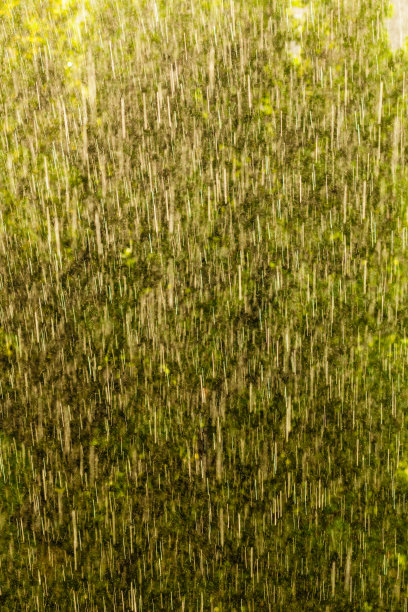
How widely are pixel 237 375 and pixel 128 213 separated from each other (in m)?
1.48

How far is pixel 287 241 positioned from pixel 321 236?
25 cm

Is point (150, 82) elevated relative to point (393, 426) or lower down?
elevated

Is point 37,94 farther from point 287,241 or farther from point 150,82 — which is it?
point 287,241

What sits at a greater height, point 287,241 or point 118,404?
point 287,241

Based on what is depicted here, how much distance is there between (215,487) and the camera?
337 centimetres

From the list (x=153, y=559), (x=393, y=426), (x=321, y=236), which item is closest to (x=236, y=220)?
(x=321, y=236)

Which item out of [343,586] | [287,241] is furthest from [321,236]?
[343,586]

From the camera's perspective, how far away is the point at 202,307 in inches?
131

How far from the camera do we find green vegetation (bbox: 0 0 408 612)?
Result: 3.22 meters

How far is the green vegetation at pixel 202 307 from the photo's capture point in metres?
3.22

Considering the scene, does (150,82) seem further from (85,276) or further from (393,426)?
(393,426)

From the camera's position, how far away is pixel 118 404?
340cm

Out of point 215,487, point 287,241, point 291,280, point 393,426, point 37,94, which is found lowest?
point 215,487

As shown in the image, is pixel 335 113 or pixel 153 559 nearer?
pixel 335 113
